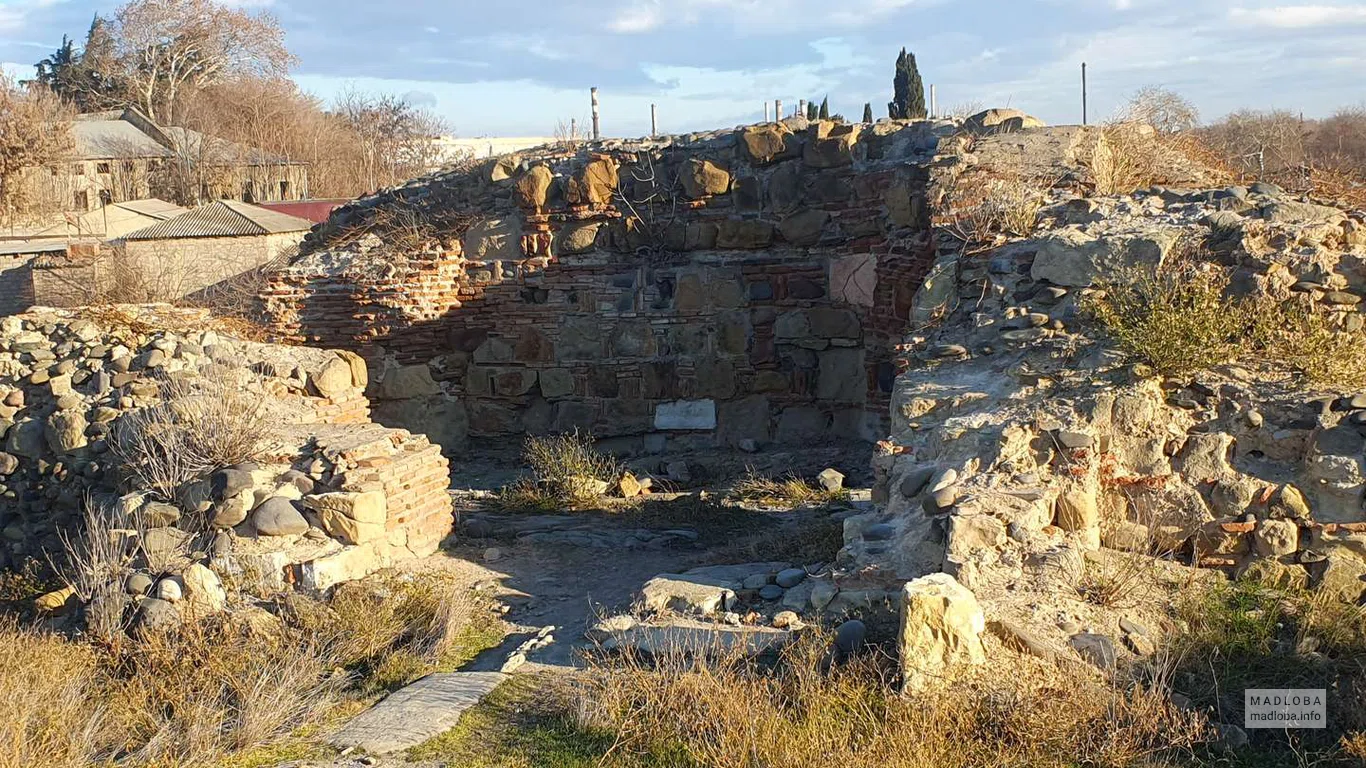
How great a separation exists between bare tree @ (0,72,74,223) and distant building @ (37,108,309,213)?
77 centimetres

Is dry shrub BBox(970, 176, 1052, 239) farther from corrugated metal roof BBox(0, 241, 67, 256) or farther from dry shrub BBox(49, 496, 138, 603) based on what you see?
corrugated metal roof BBox(0, 241, 67, 256)

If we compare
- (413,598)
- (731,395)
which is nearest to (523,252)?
(731,395)

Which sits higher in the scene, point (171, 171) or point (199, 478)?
point (171, 171)

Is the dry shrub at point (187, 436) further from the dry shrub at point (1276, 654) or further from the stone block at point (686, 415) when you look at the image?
the dry shrub at point (1276, 654)

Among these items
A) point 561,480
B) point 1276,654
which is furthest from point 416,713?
point 561,480

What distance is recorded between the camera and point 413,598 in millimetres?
5410

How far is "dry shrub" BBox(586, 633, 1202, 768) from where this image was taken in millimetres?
3631

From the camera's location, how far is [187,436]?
20.6 feet

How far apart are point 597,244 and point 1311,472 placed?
620 centimetres

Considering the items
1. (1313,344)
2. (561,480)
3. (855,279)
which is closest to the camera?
(1313,344)

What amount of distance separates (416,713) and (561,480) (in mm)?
3717

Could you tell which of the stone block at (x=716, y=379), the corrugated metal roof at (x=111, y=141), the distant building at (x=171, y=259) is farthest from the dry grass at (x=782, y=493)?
the corrugated metal roof at (x=111, y=141)

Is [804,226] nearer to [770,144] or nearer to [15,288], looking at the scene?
[770,144]

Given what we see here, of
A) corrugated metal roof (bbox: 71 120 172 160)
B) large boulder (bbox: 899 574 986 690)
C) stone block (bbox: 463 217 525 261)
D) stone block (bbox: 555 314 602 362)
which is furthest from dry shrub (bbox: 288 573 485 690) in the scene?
corrugated metal roof (bbox: 71 120 172 160)
